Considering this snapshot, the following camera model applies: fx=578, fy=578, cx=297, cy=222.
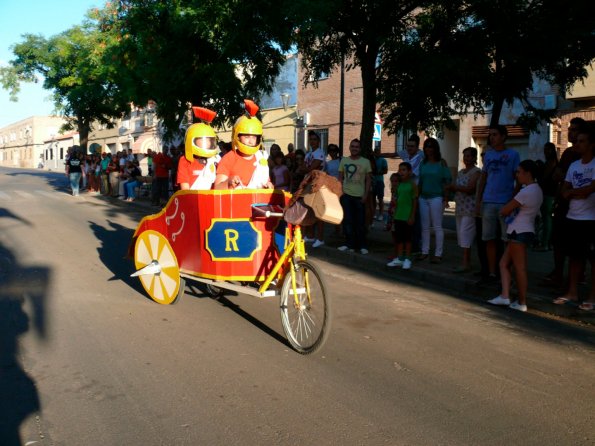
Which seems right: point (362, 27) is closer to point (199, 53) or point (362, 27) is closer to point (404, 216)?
point (404, 216)

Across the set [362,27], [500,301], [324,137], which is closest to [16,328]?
[500,301]

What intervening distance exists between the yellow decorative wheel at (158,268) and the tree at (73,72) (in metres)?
26.1

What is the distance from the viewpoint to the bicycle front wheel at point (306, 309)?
441 centimetres

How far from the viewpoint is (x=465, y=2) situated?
953cm

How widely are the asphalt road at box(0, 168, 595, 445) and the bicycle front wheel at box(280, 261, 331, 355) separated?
146 millimetres

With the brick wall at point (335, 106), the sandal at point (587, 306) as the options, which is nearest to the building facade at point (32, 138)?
the brick wall at point (335, 106)

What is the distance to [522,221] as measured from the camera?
6.02 meters

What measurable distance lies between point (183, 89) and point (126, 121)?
39.5m

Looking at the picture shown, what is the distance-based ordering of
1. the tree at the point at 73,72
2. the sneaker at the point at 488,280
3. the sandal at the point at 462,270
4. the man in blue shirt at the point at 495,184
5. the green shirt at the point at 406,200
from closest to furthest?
1. the man in blue shirt at the point at 495,184
2. the sneaker at the point at 488,280
3. the sandal at the point at 462,270
4. the green shirt at the point at 406,200
5. the tree at the point at 73,72

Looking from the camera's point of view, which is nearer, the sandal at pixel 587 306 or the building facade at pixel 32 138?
the sandal at pixel 587 306

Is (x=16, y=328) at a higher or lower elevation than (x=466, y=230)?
lower

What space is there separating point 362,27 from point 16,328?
773cm

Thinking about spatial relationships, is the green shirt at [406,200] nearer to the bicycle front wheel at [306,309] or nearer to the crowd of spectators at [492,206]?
the crowd of spectators at [492,206]

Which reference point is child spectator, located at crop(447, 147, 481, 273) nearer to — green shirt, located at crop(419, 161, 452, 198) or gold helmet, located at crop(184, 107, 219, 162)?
green shirt, located at crop(419, 161, 452, 198)
